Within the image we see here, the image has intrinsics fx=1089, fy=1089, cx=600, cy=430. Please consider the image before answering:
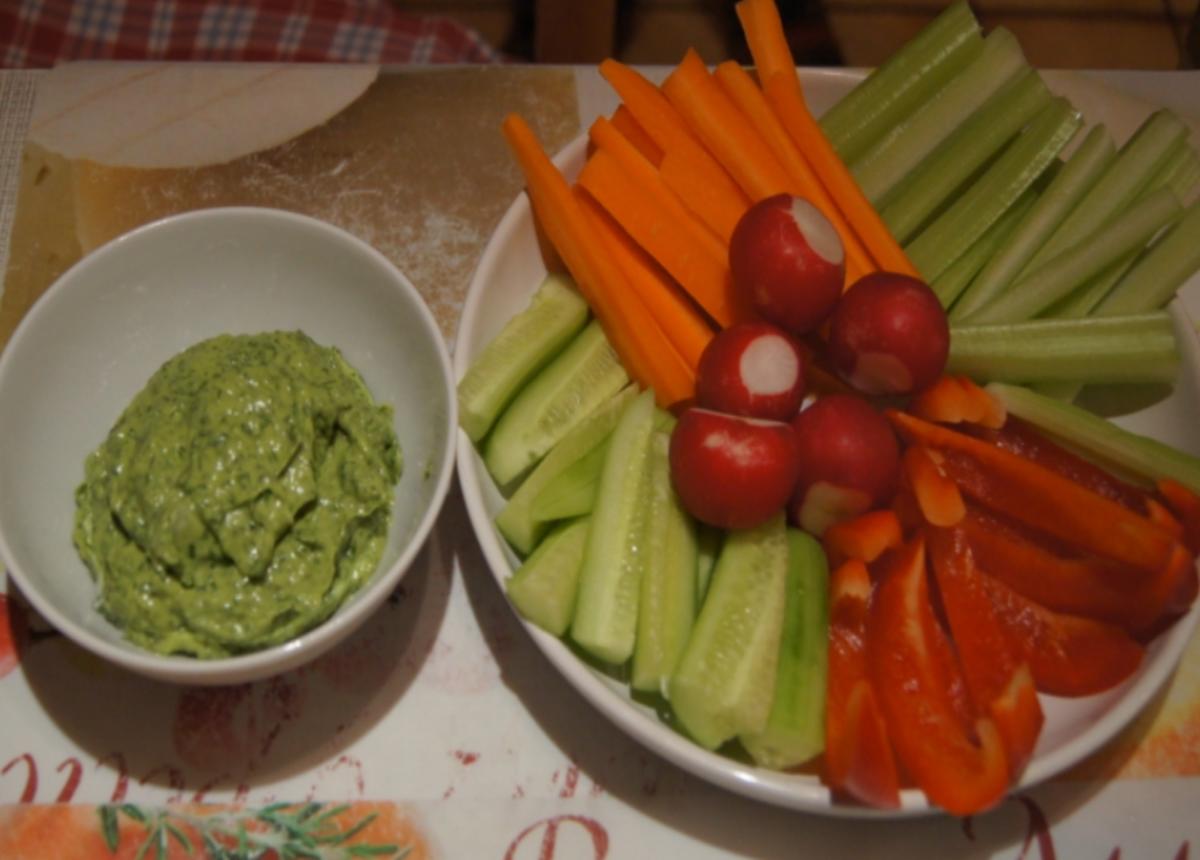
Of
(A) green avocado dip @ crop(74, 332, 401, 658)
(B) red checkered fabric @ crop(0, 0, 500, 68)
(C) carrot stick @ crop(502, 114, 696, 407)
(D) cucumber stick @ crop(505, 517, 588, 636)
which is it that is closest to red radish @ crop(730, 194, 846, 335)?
(C) carrot stick @ crop(502, 114, 696, 407)

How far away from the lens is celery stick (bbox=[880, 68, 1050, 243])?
143 cm

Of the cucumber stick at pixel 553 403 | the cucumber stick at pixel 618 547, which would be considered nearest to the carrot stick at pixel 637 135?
the cucumber stick at pixel 553 403

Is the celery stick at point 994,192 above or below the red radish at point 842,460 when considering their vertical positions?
above

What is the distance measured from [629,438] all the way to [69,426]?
655 mm

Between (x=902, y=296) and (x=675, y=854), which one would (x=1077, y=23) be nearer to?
(x=902, y=296)

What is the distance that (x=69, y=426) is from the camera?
4.17 feet

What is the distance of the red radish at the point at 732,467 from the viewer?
1118 mm

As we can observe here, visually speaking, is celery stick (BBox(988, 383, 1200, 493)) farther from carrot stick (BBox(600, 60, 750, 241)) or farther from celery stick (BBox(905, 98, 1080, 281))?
carrot stick (BBox(600, 60, 750, 241))

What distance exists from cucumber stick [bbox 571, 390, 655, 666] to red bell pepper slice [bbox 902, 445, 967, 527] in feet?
0.96

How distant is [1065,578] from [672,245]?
1.92 feet

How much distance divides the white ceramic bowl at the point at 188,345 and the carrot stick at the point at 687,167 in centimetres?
37

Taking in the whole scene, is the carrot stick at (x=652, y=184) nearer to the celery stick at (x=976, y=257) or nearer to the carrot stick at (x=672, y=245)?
the carrot stick at (x=672, y=245)

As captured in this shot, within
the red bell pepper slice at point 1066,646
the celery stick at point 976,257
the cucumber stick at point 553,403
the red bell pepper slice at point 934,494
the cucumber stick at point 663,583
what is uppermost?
the celery stick at point 976,257

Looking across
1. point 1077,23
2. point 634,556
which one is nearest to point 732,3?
point 1077,23
